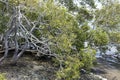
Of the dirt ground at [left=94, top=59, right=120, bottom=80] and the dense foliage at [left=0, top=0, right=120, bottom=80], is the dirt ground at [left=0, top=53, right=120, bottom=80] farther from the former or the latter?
the dense foliage at [left=0, top=0, right=120, bottom=80]

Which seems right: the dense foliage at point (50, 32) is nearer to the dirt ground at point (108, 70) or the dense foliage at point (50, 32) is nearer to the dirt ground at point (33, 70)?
the dirt ground at point (33, 70)

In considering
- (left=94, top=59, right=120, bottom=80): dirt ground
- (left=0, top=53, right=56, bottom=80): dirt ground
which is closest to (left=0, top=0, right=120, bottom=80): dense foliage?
(left=0, top=53, right=56, bottom=80): dirt ground

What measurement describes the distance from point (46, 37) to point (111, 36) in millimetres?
5016

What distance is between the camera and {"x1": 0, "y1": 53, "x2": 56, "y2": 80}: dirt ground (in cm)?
1240

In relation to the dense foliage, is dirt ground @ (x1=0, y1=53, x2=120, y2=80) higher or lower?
lower

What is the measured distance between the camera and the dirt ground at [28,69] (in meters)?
12.4

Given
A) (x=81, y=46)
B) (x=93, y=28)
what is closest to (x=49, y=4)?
(x=81, y=46)

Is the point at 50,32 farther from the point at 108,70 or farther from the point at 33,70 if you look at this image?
the point at 108,70

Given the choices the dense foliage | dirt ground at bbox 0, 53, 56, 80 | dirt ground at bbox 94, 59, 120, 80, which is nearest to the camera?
the dense foliage

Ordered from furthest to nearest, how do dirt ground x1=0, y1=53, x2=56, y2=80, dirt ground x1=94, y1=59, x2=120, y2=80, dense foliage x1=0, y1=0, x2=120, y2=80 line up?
dirt ground x1=94, y1=59, x2=120, y2=80 < dirt ground x1=0, y1=53, x2=56, y2=80 < dense foliage x1=0, y1=0, x2=120, y2=80

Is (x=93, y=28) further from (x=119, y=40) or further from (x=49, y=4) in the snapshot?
(x=49, y=4)

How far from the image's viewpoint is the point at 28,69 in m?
13.4

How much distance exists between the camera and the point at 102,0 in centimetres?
1633

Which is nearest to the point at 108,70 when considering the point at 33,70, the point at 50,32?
the point at 33,70
